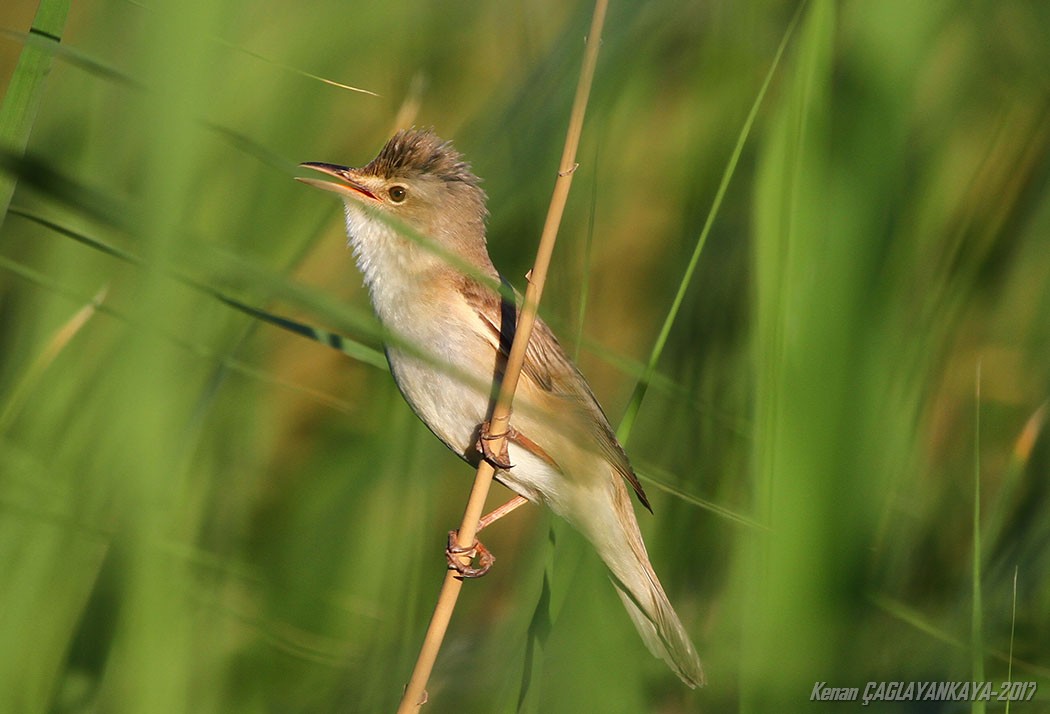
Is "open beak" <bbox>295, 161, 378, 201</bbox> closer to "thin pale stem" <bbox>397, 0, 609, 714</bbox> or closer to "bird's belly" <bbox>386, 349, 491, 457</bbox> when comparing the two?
"bird's belly" <bbox>386, 349, 491, 457</bbox>

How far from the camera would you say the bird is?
8.96 feet

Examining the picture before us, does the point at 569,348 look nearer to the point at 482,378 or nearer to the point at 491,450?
the point at 482,378

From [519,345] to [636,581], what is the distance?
118 centimetres

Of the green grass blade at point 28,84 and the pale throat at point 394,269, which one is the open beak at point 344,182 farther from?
the green grass blade at point 28,84

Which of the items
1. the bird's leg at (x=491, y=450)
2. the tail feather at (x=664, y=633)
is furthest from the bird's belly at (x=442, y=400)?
the tail feather at (x=664, y=633)

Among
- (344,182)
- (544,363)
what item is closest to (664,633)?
(544,363)

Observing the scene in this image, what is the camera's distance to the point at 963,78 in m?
3.20

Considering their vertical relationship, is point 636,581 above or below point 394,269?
below

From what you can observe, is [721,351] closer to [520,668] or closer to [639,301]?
[520,668]

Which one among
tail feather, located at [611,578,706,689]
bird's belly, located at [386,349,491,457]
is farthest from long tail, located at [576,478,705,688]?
bird's belly, located at [386,349,491,457]

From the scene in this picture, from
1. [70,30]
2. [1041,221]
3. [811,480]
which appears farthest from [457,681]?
[70,30]

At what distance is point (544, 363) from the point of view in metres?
2.95

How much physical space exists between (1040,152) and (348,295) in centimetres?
215

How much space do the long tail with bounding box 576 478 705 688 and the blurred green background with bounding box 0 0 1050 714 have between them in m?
0.13
